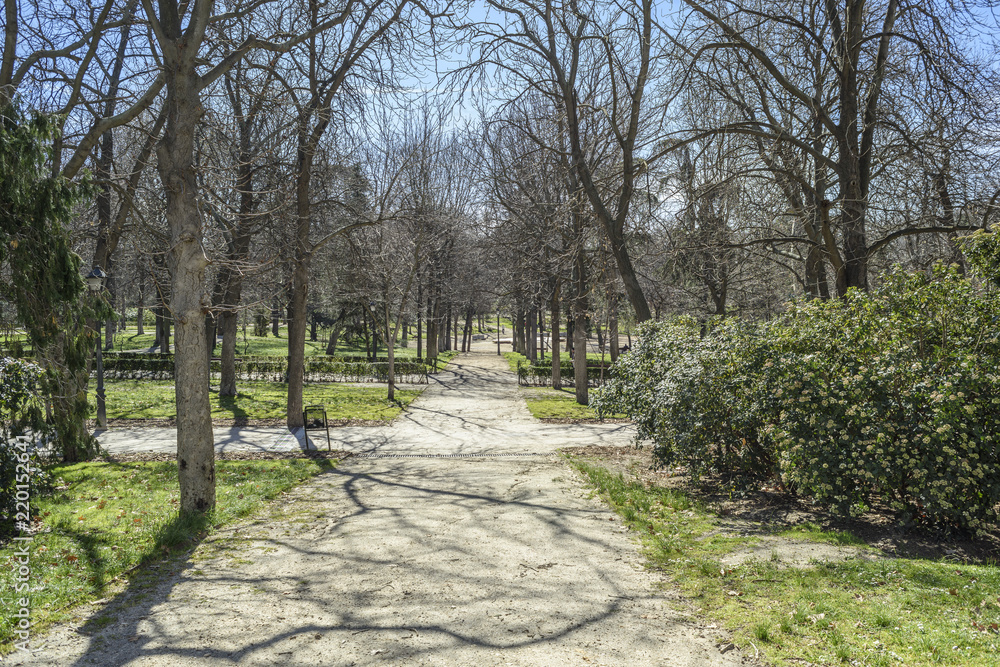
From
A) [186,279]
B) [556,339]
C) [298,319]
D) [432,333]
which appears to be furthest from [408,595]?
[432,333]

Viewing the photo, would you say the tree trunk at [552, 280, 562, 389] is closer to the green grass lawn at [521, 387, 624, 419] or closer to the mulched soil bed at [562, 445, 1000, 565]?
the green grass lawn at [521, 387, 624, 419]

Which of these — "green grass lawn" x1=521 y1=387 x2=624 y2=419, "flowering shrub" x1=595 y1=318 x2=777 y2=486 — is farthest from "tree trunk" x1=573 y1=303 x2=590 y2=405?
"flowering shrub" x1=595 y1=318 x2=777 y2=486

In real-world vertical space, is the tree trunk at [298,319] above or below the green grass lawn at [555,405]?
above

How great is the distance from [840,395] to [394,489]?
585cm

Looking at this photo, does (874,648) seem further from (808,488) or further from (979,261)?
(979,261)

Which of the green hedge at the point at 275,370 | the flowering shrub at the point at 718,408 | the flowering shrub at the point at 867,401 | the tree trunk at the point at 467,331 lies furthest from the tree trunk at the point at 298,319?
the tree trunk at the point at 467,331

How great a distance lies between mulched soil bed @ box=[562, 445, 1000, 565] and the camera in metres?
5.48

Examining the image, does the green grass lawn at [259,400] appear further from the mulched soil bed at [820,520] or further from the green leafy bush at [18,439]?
the green leafy bush at [18,439]

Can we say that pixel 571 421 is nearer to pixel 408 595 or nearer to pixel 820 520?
pixel 820 520

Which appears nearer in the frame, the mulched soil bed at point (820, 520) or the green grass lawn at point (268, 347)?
the mulched soil bed at point (820, 520)

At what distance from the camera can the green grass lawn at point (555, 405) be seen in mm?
16997

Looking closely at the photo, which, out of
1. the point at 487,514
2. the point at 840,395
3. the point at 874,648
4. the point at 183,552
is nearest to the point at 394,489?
the point at 487,514

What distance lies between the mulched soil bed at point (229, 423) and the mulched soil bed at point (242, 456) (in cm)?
322

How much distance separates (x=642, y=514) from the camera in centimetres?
723
